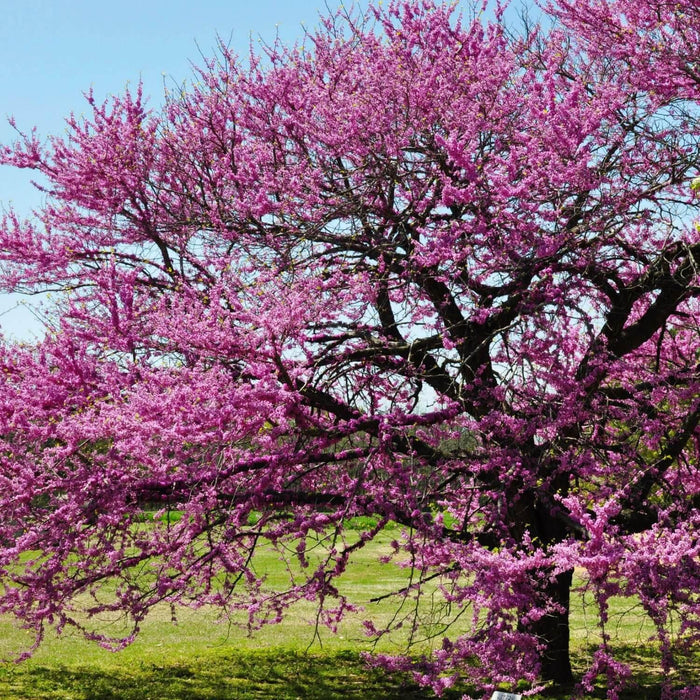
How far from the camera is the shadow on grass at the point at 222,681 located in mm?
8898

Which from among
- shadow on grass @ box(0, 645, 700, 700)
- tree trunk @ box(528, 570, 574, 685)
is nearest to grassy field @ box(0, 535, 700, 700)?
shadow on grass @ box(0, 645, 700, 700)

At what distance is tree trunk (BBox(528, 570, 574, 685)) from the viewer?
8719mm

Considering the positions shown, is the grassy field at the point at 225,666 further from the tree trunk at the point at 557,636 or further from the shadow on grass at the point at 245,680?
the tree trunk at the point at 557,636

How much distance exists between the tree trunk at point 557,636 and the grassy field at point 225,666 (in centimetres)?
40

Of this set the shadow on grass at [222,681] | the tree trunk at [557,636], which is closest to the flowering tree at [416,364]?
the tree trunk at [557,636]

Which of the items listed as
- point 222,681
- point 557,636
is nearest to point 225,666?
point 222,681

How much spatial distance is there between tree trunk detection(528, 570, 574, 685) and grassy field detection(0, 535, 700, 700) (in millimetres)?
399

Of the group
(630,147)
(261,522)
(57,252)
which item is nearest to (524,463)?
(261,522)

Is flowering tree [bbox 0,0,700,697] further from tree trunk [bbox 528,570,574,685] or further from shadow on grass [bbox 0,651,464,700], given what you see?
shadow on grass [bbox 0,651,464,700]

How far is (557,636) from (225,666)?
4.57m

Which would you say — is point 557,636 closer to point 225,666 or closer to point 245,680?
point 245,680

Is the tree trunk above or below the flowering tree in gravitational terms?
below

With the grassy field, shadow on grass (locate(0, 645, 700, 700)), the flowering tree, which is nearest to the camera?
the flowering tree

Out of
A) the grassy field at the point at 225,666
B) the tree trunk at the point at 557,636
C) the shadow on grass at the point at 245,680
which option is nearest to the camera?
the tree trunk at the point at 557,636
